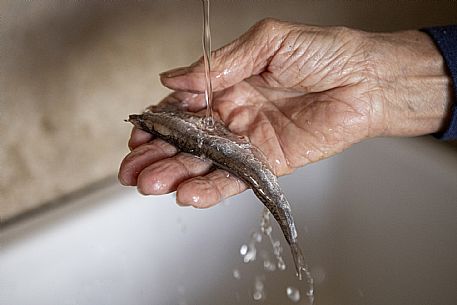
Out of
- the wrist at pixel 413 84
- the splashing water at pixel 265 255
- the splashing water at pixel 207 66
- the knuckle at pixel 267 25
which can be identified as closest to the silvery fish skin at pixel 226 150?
the splashing water at pixel 207 66

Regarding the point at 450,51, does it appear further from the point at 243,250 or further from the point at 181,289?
the point at 181,289

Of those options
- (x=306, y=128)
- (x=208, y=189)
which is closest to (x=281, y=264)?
(x=306, y=128)

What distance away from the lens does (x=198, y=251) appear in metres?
1.36

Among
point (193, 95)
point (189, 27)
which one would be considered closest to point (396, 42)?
point (193, 95)

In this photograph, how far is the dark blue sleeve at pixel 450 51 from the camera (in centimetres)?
110

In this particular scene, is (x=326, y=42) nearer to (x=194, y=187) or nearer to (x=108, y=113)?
(x=194, y=187)

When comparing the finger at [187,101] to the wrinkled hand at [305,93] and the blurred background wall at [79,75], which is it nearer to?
the wrinkled hand at [305,93]

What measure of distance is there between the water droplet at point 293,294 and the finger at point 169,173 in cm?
56

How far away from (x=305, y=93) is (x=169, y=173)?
12.4 inches

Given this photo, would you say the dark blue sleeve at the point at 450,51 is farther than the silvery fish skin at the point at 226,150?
Yes

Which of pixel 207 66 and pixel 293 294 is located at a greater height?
pixel 207 66

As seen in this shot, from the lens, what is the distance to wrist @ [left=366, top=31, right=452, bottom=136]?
1097 mm

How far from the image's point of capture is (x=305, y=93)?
44.1 inches

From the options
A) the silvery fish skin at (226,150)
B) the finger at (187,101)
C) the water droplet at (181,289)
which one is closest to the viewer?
the silvery fish skin at (226,150)
